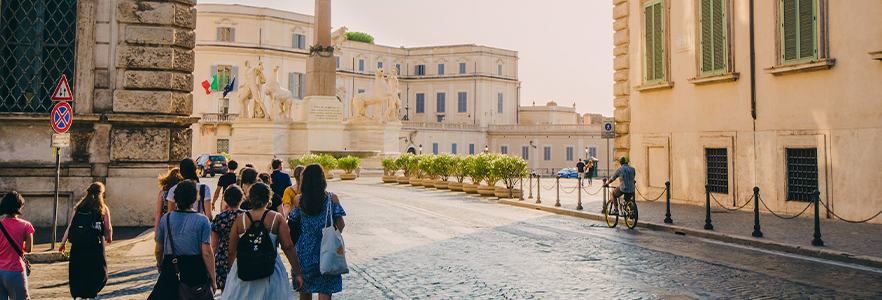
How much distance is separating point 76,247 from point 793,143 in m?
14.4

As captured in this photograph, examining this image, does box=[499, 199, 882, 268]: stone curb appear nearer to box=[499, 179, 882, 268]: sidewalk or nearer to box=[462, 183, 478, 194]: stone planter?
box=[499, 179, 882, 268]: sidewalk

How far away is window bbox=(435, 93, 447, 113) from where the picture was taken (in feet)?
255

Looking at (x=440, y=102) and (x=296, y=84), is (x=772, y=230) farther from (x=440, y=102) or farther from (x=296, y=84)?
(x=440, y=102)

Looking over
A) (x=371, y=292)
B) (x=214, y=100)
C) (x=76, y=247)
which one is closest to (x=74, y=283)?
(x=76, y=247)

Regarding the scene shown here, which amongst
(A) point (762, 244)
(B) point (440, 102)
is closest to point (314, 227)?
(A) point (762, 244)

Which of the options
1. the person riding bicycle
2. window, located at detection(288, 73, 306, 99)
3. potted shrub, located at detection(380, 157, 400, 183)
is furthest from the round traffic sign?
window, located at detection(288, 73, 306, 99)

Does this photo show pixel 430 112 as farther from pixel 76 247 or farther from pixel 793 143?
pixel 76 247

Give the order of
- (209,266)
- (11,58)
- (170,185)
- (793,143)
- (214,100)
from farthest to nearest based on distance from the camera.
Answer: (214,100), (793,143), (11,58), (170,185), (209,266)

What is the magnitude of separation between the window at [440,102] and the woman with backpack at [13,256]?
237 ft

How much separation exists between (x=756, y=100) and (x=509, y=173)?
7.98 metres

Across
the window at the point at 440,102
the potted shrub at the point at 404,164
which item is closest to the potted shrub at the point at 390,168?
the potted shrub at the point at 404,164

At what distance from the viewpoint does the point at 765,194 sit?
15.1 metres

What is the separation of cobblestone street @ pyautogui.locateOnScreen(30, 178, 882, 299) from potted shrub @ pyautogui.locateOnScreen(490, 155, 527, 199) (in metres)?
7.57

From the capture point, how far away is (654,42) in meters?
18.4
